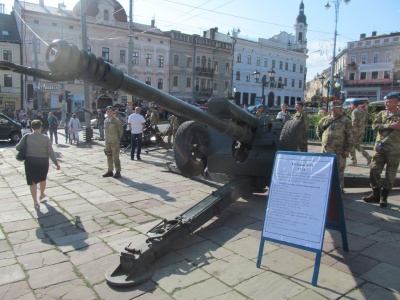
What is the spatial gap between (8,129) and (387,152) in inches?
646

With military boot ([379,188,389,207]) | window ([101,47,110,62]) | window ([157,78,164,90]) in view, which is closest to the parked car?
military boot ([379,188,389,207])

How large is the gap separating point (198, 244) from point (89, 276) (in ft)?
4.32

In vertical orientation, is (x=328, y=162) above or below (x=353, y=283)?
above

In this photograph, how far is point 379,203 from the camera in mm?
5855

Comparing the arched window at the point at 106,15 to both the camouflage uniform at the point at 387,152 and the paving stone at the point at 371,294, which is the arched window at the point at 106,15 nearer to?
the camouflage uniform at the point at 387,152

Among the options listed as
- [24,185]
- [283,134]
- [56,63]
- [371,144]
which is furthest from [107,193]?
[371,144]

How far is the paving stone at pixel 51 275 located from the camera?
3422 mm

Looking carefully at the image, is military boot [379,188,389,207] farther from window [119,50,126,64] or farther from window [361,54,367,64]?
window [361,54,367,64]

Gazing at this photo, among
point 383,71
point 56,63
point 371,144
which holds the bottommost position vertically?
point 371,144

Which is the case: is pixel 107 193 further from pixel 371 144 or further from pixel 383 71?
pixel 383 71

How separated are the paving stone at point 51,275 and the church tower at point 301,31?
234 ft

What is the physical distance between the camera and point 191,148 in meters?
6.43

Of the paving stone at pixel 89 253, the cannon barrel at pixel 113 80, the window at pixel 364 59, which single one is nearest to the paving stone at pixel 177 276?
the paving stone at pixel 89 253

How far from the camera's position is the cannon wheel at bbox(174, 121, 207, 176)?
6.36 metres
